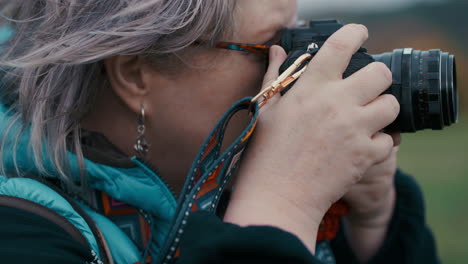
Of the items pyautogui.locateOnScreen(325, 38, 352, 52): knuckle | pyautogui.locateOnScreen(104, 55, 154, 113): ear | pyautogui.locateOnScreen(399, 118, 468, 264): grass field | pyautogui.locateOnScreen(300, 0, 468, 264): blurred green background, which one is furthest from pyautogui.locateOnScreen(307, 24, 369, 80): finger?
pyautogui.locateOnScreen(399, 118, 468, 264): grass field

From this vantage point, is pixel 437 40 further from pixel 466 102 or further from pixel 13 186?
pixel 13 186

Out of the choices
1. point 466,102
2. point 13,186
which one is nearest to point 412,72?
point 13,186

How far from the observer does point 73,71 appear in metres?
1.27

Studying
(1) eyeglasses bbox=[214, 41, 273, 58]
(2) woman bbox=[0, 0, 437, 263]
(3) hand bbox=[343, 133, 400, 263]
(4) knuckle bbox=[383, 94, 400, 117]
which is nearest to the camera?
(2) woman bbox=[0, 0, 437, 263]

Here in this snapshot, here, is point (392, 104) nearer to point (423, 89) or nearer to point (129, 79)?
point (423, 89)

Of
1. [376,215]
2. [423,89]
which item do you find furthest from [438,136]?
[423,89]

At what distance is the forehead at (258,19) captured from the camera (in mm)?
1270

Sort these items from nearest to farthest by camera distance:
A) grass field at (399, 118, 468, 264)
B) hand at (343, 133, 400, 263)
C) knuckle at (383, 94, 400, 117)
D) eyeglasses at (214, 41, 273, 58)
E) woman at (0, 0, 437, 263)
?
woman at (0, 0, 437, 263) < knuckle at (383, 94, 400, 117) < eyeglasses at (214, 41, 273, 58) < hand at (343, 133, 400, 263) < grass field at (399, 118, 468, 264)

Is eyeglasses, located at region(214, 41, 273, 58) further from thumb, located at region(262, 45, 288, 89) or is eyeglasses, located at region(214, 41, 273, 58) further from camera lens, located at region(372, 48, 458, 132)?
camera lens, located at region(372, 48, 458, 132)

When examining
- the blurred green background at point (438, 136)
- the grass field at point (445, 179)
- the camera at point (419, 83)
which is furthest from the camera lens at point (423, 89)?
the grass field at point (445, 179)

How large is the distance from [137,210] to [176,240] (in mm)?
275

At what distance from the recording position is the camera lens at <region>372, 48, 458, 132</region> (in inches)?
48.1

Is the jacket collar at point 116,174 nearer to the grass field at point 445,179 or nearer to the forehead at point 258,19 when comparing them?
the forehead at point 258,19

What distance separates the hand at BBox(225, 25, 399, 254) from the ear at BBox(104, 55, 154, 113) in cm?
32
